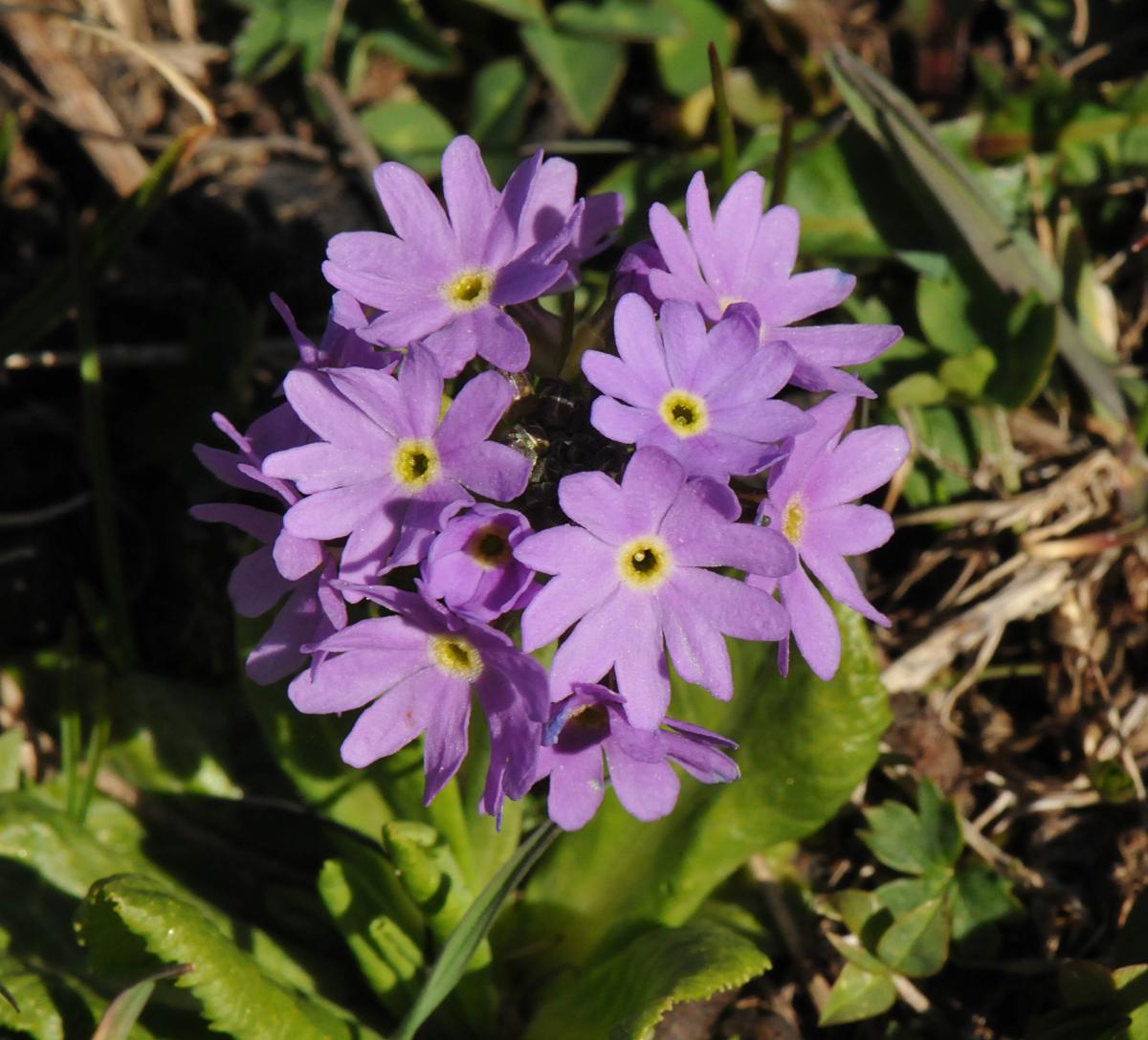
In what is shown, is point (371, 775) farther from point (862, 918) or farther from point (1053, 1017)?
point (1053, 1017)

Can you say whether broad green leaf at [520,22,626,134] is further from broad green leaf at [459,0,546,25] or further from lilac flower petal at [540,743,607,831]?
lilac flower petal at [540,743,607,831]

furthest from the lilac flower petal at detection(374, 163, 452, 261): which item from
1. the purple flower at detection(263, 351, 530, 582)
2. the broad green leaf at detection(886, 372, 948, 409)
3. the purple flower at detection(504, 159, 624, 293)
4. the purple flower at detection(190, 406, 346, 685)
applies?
the broad green leaf at detection(886, 372, 948, 409)

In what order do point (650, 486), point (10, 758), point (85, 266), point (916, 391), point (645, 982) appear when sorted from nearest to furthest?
point (650, 486) < point (645, 982) < point (10, 758) < point (916, 391) < point (85, 266)

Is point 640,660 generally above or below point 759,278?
below

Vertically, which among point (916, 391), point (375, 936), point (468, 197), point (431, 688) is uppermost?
point (468, 197)

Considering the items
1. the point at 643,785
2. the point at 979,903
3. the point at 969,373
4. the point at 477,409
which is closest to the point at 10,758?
the point at 643,785

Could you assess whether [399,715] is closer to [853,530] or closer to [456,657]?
[456,657]

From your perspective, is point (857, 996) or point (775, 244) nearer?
point (775, 244)
